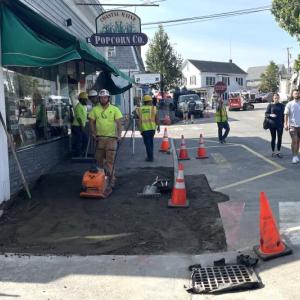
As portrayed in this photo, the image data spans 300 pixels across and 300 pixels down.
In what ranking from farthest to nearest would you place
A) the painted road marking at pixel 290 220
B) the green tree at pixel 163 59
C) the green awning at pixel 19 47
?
the green tree at pixel 163 59
the green awning at pixel 19 47
the painted road marking at pixel 290 220

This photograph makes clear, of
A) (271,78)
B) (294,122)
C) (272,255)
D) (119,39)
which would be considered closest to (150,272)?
(272,255)

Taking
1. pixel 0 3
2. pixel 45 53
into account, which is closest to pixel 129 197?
pixel 45 53

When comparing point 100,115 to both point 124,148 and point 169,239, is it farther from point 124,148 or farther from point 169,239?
point 124,148

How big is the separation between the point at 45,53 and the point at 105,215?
278 cm

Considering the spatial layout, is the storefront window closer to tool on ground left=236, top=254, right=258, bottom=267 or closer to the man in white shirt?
tool on ground left=236, top=254, right=258, bottom=267

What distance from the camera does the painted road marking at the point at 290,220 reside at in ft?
20.2

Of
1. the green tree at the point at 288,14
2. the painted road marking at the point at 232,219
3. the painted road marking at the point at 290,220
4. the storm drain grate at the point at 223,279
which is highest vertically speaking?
the green tree at the point at 288,14

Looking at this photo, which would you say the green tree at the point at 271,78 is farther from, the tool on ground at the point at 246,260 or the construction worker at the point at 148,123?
the tool on ground at the point at 246,260

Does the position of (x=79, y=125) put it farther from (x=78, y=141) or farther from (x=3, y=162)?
(x=3, y=162)

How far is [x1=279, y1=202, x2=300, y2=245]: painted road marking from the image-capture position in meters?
6.16

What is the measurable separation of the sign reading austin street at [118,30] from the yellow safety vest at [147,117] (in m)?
1.73

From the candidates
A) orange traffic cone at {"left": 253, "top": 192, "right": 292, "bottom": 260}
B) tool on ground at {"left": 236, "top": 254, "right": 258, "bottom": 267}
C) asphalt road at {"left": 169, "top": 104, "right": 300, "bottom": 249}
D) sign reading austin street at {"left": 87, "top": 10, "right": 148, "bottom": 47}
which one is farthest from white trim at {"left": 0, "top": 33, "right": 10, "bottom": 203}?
sign reading austin street at {"left": 87, "top": 10, "right": 148, "bottom": 47}

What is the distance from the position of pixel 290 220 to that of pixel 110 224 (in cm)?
257

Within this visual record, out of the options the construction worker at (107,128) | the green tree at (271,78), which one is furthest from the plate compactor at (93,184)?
the green tree at (271,78)
